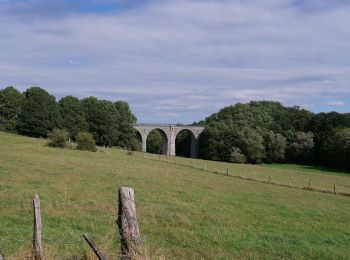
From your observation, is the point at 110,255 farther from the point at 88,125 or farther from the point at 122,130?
the point at 122,130

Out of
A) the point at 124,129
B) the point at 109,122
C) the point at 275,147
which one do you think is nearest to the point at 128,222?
the point at 109,122

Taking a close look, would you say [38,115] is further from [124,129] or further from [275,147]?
[275,147]

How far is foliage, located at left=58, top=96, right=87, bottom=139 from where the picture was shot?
3460 inches

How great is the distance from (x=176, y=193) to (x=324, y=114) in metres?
95.9

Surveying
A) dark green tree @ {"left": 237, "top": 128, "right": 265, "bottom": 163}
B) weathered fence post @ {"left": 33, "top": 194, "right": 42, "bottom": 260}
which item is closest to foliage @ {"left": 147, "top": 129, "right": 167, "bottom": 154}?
dark green tree @ {"left": 237, "top": 128, "right": 265, "bottom": 163}

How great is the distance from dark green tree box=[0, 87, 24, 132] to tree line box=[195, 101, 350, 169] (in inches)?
1675

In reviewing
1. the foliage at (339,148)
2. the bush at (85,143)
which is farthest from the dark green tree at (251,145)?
the bush at (85,143)

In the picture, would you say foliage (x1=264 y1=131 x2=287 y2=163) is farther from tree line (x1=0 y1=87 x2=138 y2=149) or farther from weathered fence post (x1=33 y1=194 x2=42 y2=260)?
weathered fence post (x1=33 y1=194 x2=42 y2=260)

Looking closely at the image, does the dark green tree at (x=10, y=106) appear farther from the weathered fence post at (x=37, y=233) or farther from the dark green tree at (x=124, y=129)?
the weathered fence post at (x=37, y=233)

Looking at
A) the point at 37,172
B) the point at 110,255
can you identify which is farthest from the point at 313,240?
the point at 37,172

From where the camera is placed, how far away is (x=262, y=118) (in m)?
120

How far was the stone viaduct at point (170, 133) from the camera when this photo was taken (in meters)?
120

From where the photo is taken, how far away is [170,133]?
124 m

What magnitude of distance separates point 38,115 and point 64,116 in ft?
27.3
